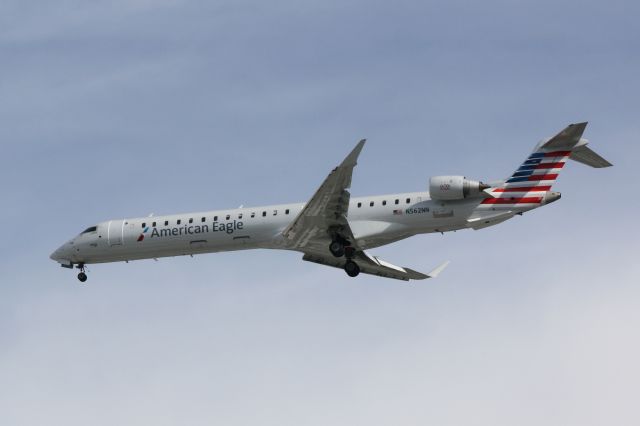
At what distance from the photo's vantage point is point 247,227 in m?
43.6

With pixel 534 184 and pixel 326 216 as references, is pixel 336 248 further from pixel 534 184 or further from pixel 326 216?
pixel 534 184

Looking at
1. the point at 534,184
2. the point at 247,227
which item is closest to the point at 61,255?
the point at 247,227

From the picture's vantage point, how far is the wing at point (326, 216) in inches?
1563

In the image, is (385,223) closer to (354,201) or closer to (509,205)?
(354,201)

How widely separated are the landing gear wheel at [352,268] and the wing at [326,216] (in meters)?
1.12

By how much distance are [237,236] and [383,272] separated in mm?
6613

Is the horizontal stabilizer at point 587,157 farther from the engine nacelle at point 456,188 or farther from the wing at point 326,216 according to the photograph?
the wing at point 326,216

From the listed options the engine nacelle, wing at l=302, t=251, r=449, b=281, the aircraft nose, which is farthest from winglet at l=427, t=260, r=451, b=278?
the aircraft nose

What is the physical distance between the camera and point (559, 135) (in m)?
40.3

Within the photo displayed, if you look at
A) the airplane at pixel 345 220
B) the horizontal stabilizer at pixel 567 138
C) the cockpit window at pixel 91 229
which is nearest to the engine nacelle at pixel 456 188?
the airplane at pixel 345 220

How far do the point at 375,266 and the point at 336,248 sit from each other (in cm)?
408

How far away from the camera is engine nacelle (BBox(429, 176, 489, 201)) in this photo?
40.7m

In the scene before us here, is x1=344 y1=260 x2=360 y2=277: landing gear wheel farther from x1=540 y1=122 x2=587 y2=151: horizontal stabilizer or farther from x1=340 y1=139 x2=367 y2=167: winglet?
x1=540 y1=122 x2=587 y2=151: horizontal stabilizer

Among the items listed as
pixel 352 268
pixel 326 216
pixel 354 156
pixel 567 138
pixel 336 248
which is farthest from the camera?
pixel 352 268
